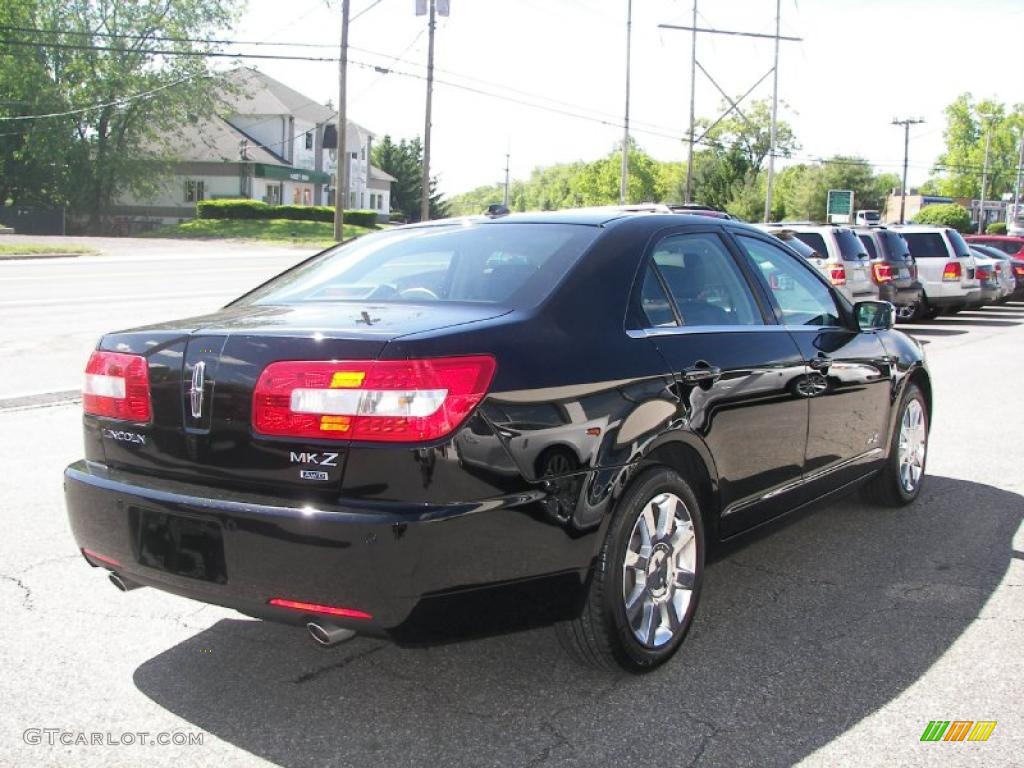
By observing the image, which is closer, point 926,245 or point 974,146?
point 926,245

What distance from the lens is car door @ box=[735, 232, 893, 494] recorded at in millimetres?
4617

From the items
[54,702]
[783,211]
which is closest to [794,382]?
[54,702]

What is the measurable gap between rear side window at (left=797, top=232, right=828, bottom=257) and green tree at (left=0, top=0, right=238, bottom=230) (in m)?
45.0

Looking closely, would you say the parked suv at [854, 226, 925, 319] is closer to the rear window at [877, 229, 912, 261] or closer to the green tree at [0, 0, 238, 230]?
the rear window at [877, 229, 912, 261]

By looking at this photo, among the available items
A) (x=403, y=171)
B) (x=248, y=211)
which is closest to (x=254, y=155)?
(x=248, y=211)

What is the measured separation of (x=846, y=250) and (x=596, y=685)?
13772 millimetres

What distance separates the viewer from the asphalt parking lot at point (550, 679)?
303 cm

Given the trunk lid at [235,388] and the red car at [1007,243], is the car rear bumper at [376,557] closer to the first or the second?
the trunk lid at [235,388]

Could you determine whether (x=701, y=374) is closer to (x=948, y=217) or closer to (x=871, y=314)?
(x=871, y=314)

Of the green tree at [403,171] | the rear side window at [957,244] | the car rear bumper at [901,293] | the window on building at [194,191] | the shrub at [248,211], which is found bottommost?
the car rear bumper at [901,293]

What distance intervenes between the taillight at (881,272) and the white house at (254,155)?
47825mm

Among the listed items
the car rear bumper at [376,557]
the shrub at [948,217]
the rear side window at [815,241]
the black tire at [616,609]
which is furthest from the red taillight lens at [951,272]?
the shrub at [948,217]

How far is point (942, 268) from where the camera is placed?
64.1ft


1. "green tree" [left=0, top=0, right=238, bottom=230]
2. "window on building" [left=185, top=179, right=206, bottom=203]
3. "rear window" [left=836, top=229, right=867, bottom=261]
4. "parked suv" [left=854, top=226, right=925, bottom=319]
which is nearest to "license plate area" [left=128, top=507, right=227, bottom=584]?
"rear window" [left=836, top=229, right=867, bottom=261]
